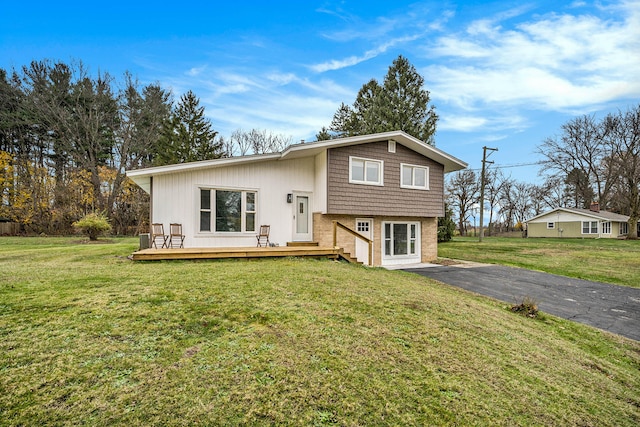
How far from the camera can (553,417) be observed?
257 cm

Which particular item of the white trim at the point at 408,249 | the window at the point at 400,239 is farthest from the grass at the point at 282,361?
the window at the point at 400,239

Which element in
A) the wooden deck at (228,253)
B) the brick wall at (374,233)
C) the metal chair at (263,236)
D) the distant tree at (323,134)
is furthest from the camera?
the distant tree at (323,134)

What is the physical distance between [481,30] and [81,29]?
62.6 feet

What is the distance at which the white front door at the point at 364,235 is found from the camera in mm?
11945

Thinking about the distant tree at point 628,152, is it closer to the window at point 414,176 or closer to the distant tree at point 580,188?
the distant tree at point 580,188

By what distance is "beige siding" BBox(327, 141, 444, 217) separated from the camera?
11086 millimetres

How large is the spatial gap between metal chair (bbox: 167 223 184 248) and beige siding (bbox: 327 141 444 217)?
4845 mm

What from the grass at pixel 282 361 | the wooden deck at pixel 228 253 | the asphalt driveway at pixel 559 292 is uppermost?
the wooden deck at pixel 228 253

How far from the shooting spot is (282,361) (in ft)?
9.20

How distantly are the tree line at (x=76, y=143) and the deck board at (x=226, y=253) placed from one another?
53.2 feet

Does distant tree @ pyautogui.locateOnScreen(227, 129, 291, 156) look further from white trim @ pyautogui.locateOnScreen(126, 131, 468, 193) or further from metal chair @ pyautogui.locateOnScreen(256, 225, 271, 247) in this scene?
metal chair @ pyautogui.locateOnScreen(256, 225, 271, 247)

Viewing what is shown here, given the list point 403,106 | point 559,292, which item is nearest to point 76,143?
point 403,106

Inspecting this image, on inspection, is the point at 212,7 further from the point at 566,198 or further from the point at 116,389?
the point at 566,198

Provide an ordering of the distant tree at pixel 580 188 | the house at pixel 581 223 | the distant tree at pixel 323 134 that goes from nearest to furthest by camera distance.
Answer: the distant tree at pixel 323 134 → the house at pixel 581 223 → the distant tree at pixel 580 188
